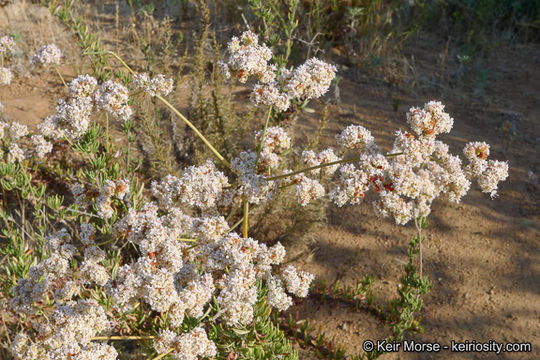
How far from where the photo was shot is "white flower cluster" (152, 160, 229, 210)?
2.19 meters

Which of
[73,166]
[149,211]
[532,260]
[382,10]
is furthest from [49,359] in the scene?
[382,10]

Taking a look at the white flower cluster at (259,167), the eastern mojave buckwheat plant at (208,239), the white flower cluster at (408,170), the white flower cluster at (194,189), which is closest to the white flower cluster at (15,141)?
the eastern mojave buckwheat plant at (208,239)

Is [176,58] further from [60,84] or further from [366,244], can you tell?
[366,244]

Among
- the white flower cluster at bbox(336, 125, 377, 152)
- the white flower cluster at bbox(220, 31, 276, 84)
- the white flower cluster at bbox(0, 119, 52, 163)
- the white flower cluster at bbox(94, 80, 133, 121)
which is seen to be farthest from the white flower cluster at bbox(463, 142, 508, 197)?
the white flower cluster at bbox(0, 119, 52, 163)

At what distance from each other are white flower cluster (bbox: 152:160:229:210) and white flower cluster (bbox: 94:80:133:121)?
1.36 ft

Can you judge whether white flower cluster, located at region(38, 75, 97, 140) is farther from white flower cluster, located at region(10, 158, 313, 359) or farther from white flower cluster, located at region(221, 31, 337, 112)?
white flower cluster, located at region(221, 31, 337, 112)

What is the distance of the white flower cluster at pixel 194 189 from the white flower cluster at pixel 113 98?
414 millimetres

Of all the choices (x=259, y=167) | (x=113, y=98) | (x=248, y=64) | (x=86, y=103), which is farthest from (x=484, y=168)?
(x=86, y=103)

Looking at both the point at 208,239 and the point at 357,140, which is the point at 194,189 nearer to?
the point at 208,239

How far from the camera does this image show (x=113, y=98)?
2.17 meters

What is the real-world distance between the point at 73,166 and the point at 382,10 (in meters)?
5.02

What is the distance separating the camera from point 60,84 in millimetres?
5906

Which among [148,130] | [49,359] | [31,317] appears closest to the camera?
[49,359]

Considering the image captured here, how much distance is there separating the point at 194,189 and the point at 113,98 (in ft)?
1.92
